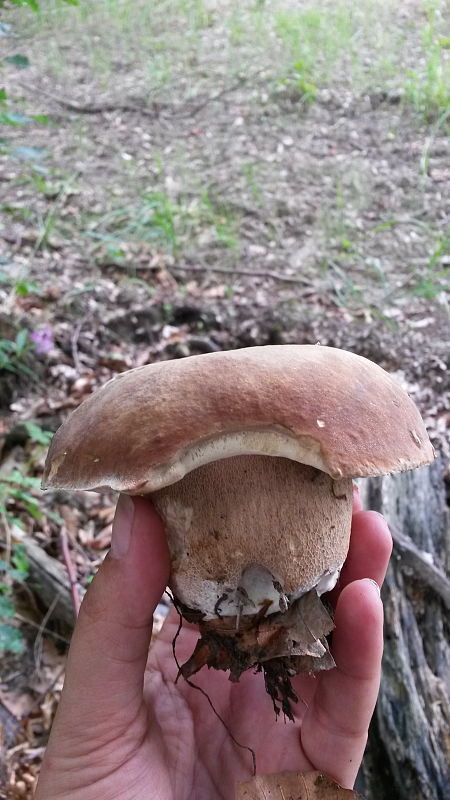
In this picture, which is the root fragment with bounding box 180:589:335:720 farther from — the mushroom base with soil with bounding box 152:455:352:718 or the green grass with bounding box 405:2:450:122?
the green grass with bounding box 405:2:450:122

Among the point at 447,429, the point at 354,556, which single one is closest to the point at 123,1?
the point at 447,429

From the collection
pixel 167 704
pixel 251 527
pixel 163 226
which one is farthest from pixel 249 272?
pixel 251 527

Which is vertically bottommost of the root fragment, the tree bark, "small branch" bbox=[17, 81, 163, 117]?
the tree bark

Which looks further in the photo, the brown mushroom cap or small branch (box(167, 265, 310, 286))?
small branch (box(167, 265, 310, 286))

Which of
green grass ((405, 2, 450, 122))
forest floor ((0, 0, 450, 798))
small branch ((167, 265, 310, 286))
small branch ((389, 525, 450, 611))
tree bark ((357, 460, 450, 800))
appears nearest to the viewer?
tree bark ((357, 460, 450, 800))

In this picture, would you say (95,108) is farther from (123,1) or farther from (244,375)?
(244,375)

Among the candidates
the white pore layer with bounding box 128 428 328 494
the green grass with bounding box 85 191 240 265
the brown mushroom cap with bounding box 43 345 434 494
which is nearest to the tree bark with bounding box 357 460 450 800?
the brown mushroom cap with bounding box 43 345 434 494
